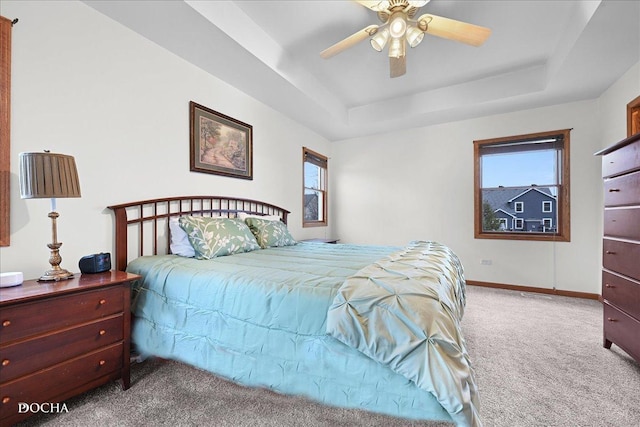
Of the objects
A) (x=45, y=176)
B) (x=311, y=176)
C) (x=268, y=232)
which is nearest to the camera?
(x=45, y=176)

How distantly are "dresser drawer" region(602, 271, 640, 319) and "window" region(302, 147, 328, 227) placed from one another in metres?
3.57

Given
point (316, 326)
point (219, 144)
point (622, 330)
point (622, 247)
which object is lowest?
point (622, 330)

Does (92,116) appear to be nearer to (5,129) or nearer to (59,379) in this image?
(5,129)

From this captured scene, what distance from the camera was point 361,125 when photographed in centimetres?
457

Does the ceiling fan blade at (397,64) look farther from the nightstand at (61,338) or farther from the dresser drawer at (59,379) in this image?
the dresser drawer at (59,379)

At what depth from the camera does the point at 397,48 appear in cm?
220

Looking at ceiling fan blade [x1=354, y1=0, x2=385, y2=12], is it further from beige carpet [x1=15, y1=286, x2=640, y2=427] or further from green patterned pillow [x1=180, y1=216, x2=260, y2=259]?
beige carpet [x1=15, y1=286, x2=640, y2=427]

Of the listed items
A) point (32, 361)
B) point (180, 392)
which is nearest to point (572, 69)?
point (180, 392)

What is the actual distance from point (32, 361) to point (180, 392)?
28.6 inches

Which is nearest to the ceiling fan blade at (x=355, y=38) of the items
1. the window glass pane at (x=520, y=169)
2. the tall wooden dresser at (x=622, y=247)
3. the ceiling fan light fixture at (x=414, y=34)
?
the ceiling fan light fixture at (x=414, y=34)

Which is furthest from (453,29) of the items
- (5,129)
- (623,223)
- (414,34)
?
(5,129)

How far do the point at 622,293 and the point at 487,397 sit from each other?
1.37 metres

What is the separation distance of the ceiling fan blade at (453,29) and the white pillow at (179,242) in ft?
8.36

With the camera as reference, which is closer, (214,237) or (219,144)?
(214,237)
